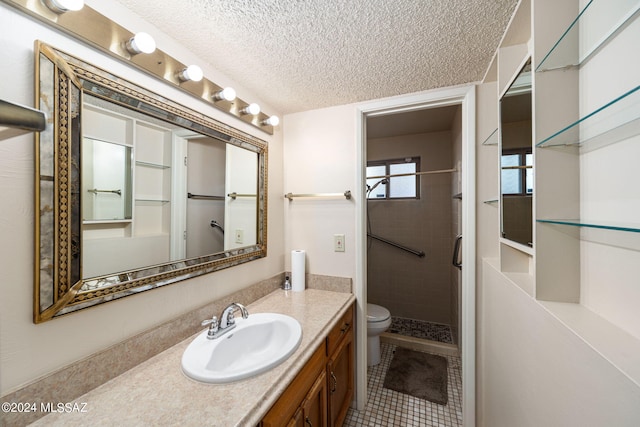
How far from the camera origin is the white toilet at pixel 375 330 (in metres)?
2.10

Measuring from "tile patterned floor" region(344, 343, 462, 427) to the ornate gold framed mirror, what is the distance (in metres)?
1.36

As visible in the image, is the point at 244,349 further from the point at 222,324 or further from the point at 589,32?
the point at 589,32

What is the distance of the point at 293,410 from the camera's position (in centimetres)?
91

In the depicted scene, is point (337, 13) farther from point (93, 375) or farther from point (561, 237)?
point (93, 375)

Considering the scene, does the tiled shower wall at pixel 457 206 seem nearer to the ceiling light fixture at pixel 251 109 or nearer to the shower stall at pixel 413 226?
the shower stall at pixel 413 226

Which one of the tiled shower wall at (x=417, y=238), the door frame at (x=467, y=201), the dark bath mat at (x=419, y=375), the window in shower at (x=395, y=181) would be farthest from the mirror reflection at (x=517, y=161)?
the window in shower at (x=395, y=181)

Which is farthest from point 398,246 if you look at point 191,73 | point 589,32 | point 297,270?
point 191,73

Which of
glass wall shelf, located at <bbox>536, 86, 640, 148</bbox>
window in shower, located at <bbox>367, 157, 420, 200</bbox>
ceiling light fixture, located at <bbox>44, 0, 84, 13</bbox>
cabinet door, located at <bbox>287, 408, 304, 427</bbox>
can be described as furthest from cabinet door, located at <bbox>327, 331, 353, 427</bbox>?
window in shower, located at <bbox>367, 157, 420, 200</bbox>

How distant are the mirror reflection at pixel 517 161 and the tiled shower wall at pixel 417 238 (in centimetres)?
176

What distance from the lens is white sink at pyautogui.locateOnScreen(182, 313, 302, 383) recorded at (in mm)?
836

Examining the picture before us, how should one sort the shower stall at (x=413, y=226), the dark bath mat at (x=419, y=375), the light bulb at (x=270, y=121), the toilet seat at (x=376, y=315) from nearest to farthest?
the light bulb at (x=270, y=121) → the dark bath mat at (x=419, y=375) → the toilet seat at (x=376, y=315) → the shower stall at (x=413, y=226)

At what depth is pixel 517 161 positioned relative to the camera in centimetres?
96

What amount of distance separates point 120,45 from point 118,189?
0.50 meters

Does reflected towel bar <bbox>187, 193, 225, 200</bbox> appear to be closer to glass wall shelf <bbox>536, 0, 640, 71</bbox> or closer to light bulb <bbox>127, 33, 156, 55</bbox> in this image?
light bulb <bbox>127, 33, 156, 55</bbox>
